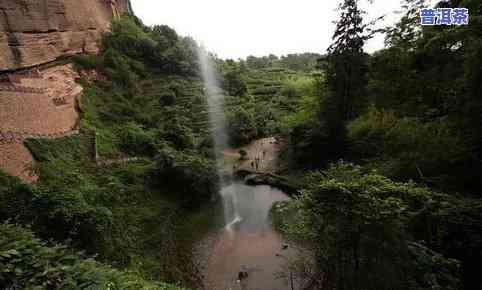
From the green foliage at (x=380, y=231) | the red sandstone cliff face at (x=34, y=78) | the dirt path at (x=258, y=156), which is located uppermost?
the red sandstone cliff face at (x=34, y=78)

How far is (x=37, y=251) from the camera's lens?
105 inches

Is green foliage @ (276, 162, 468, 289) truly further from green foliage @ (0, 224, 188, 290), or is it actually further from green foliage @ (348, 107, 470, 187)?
green foliage @ (0, 224, 188, 290)

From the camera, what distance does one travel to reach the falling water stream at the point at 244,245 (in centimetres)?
736

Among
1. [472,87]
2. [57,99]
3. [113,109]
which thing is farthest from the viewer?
[113,109]

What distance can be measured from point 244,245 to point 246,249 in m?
0.29

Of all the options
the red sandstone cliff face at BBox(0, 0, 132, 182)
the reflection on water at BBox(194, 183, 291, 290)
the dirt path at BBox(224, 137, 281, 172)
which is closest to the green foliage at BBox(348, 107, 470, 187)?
the reflection on water at BBox(194, 183, 291, 290)

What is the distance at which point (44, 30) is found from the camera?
1202 cm

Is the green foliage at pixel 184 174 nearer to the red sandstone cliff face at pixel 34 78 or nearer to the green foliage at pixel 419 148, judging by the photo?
the red sandstone cliff face at pixel 34 78

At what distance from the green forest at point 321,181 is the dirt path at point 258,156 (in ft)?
4.35

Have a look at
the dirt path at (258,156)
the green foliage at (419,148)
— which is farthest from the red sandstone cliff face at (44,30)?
the green foliage at (419,148)

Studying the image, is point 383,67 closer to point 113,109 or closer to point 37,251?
point 37,251

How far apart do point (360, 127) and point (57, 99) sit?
14938mm

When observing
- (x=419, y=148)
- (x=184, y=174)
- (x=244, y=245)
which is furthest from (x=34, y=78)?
(x=419, y=148)

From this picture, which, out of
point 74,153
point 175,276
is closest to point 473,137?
point 175,276
